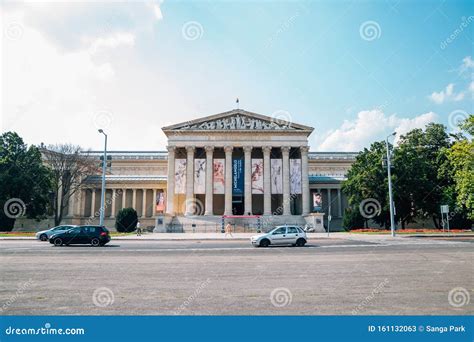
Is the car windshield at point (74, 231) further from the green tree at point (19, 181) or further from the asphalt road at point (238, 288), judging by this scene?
the green tree at point (19, 181)

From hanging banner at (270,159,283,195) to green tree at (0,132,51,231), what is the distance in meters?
36.0

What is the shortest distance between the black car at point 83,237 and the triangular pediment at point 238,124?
37.0 meters

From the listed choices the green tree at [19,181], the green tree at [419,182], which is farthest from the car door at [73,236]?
the green tree at [419,182]

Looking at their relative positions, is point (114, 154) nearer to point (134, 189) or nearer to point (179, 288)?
point (134, 189)

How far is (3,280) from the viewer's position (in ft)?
30.7

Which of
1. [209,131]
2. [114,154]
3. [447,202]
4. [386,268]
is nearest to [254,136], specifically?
[209,131]

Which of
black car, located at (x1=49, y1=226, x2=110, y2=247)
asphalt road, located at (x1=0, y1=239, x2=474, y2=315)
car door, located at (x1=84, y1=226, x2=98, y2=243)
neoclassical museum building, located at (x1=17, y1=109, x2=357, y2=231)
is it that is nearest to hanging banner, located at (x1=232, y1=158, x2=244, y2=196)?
neoclassical museum building, located at (x1=17, y1=109, x2=357, y2=231)

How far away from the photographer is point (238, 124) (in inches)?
2322

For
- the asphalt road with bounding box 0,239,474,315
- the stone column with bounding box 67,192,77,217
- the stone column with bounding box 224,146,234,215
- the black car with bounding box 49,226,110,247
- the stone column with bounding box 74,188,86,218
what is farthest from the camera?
the stone column with bounding box 74,188,86,218

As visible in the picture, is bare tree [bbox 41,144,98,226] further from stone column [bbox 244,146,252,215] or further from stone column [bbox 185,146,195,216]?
stone column [bbox 244,146,252,215]

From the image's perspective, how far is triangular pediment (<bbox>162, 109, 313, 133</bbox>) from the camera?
192 ft

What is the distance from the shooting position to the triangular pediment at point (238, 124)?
192 ft

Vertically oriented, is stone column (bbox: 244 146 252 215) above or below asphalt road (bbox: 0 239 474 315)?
above

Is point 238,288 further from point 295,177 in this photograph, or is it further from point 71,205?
point 71,205
